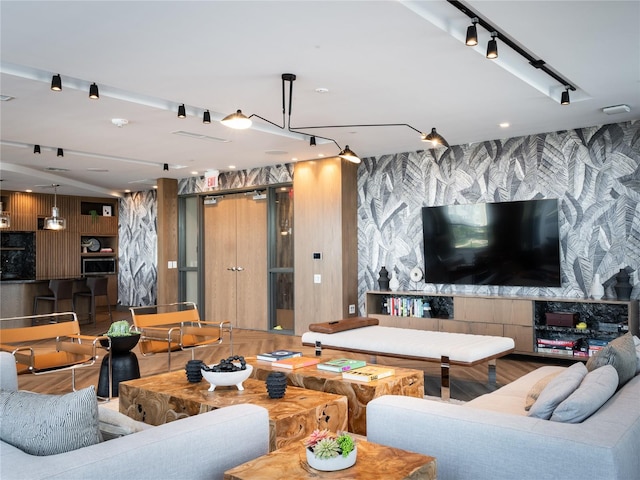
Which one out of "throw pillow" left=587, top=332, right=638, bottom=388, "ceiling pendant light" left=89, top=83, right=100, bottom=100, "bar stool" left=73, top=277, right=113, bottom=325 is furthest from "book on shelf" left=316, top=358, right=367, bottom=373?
"bar stool" left=73, top=277, right=113, bottom=325

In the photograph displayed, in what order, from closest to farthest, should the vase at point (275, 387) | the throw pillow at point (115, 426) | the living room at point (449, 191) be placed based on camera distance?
the throw pillow at point (115, 426) → the vase at point (275, 387) → the living room at point (449, 191)

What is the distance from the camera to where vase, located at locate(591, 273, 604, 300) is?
254 inches

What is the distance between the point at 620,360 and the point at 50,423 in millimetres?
2700

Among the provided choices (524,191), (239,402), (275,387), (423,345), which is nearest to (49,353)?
(239,402)

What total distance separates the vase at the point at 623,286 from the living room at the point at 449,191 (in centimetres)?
19

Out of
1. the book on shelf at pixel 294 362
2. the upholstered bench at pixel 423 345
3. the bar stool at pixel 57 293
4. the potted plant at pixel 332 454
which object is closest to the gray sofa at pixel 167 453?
the potted plant at pixel 332 454

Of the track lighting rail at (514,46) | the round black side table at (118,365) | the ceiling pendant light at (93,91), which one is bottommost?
the round black side table at (118,365)

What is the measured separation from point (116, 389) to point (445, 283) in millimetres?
4518

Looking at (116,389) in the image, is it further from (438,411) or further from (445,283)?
(445,283)

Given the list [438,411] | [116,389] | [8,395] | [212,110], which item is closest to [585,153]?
[212,110]

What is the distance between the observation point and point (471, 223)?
7.60m

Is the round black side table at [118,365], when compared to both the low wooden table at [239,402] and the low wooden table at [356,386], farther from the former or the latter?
the low wooden table at [356,386]

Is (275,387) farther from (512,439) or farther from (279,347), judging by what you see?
(279,347)

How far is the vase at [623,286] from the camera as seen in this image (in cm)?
626
